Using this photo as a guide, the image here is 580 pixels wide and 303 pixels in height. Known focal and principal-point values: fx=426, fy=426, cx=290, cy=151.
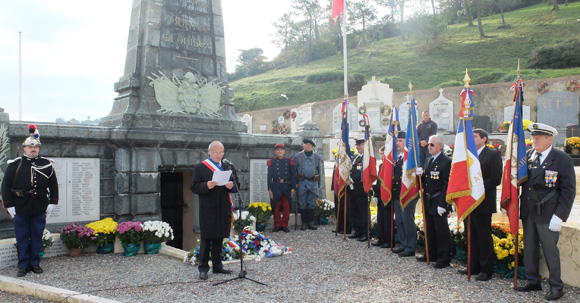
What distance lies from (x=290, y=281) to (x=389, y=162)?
9.03 feet

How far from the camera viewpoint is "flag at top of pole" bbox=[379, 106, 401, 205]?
6.71 metres

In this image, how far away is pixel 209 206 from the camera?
17.2 feet

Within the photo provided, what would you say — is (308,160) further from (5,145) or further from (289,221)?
(5,145)

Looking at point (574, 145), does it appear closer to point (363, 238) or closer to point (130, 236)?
point (363, 238)

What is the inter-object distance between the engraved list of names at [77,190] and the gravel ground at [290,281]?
0.73m

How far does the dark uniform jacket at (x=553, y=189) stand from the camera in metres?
4.22

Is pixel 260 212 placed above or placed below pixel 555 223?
below

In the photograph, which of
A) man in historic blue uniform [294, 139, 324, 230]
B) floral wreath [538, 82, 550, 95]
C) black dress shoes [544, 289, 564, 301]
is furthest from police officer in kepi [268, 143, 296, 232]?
floral wreath [538, 82, 550, 95]

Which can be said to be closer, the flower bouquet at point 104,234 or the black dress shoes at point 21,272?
the black dress shoes at point 21,272

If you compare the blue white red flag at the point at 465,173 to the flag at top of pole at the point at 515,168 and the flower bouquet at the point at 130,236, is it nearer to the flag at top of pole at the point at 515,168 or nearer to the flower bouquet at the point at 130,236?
the flag at top of pole at the point at 515,168

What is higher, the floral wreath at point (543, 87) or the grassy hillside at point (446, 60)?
the grassy hillside at point (446, 60)

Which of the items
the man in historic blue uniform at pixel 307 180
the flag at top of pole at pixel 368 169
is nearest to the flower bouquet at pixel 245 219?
the man in historic blue uniform at pixel 307 180

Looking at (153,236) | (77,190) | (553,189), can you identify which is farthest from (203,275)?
(553,189)

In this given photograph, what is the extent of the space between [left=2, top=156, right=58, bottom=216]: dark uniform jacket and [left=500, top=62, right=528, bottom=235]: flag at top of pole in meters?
5.62
